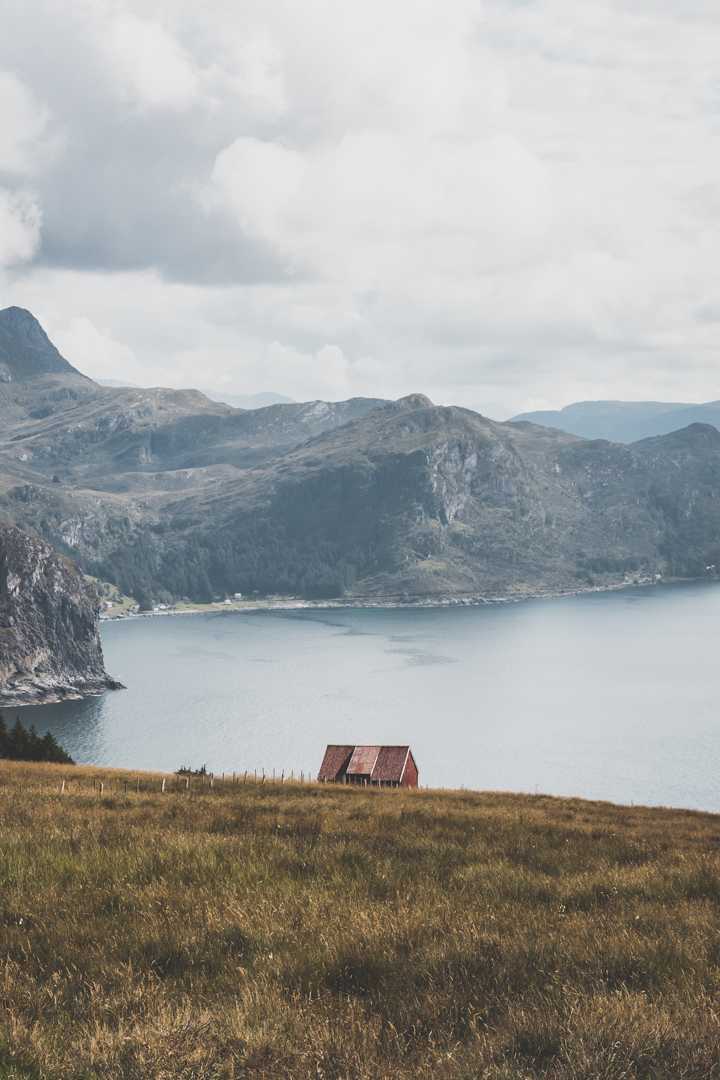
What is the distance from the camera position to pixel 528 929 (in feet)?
22.0

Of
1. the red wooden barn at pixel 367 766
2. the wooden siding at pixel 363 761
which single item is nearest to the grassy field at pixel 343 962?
the red wooden barn at pixel 367 766

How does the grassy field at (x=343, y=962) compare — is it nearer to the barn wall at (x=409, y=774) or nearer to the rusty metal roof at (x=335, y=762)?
the rusty metal roof at (x=335, y=762)

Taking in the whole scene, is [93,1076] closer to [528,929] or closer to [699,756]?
[528,929]

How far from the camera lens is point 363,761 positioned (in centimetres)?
5666

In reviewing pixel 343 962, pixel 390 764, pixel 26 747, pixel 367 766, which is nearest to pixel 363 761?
pixel 367 766

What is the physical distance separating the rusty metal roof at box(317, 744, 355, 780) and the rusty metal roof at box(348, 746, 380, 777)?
49 centimetres

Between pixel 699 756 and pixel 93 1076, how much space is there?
14950cm

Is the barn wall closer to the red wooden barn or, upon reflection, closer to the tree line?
the red wooden barn

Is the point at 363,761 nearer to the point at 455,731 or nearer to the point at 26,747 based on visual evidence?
the point at 26,747

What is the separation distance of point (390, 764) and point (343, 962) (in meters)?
52.8

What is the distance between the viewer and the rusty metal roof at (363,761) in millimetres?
55469

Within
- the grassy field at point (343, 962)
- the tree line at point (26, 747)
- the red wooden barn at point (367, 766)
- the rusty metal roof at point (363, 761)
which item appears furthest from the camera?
the tree line at point (26, 747)

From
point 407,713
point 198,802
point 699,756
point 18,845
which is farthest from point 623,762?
point 18,845

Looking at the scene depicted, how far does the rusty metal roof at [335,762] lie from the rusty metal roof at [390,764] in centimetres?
247
